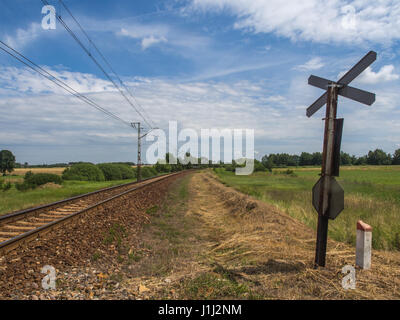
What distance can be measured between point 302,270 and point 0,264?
5423mm

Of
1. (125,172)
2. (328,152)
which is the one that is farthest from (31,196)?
(125,172)

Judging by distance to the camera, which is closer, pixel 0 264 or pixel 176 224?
pixel 0 264

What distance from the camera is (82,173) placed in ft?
127

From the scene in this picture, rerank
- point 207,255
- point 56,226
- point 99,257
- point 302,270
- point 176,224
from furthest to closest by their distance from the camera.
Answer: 1. point 176,224
2. point 56,226
3. point 207,255
4. point 99,257
5. point 302,270

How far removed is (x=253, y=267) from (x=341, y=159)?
480ft

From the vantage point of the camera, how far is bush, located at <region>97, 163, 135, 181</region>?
46531mm

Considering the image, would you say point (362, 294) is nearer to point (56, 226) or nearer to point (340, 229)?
→ point (340, 229)

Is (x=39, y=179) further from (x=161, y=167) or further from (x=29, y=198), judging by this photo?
(x=161, y=167)

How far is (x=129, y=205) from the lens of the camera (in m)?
12.9

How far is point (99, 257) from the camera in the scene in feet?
19.4

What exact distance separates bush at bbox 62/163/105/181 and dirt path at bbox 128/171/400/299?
32.3 m
